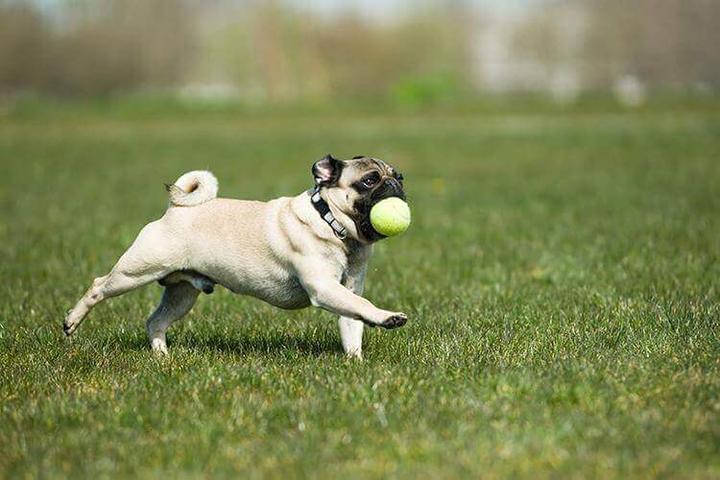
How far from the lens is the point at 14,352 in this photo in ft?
18.4

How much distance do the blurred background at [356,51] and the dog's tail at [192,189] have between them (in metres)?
38.6

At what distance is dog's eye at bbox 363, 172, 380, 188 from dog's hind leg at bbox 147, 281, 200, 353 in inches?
52.4

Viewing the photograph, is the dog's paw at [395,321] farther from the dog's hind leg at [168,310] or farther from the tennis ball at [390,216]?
the dog's hind leg at [168,310]

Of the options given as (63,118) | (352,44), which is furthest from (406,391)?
(352,44)

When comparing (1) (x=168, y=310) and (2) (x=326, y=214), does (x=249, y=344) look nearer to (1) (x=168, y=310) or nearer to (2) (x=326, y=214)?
(1) (x=168, y=310)

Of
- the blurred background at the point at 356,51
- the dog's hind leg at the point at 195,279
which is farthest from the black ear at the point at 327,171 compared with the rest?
the blurred background at the point at 356,51

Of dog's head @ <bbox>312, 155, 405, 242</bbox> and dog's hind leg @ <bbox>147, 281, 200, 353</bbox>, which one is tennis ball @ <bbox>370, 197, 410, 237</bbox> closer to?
dog's head @ <bbox>312, 155, 405, 242</bbox>

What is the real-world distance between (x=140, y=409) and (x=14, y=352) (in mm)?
1613

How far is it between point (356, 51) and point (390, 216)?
4460 cm

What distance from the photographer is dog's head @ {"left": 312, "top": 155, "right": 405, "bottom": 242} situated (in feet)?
16.8

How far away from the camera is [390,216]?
499 centimetres

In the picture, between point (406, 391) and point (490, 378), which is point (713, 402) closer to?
point (490, 378)

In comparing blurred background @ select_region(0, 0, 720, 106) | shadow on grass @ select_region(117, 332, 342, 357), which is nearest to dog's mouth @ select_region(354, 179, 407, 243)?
shadow on grass @ select_region(117, 332, 342, 357)

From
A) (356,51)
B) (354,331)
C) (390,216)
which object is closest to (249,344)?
(354,331)
